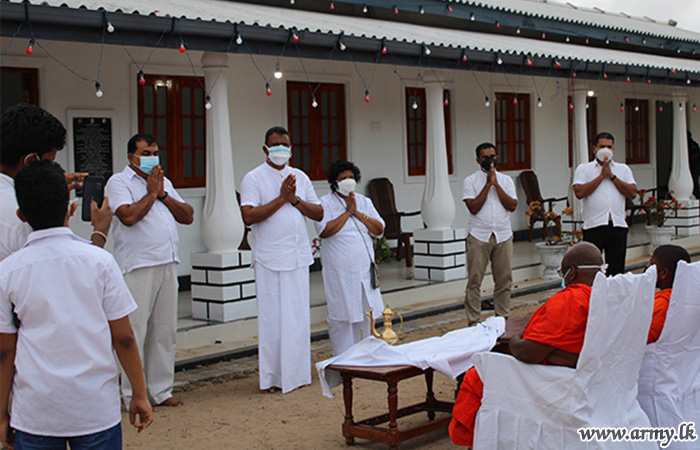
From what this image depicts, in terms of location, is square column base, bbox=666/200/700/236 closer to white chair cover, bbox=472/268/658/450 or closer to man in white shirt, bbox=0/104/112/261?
white chair cover, bbox=472/268/658/450

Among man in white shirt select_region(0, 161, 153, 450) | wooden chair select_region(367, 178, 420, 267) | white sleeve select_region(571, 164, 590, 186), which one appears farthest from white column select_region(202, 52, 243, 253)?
man in white shirt select_region(0, 161, 153, 450)

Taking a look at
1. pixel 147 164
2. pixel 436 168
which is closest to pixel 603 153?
pixel 436 168

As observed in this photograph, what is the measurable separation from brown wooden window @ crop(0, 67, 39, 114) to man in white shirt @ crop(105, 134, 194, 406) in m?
3.61

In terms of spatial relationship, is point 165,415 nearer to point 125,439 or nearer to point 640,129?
point 125,439

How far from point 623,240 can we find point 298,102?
16.5 ft

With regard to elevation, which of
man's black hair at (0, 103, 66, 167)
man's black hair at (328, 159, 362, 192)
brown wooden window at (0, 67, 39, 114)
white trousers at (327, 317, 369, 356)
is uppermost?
brown wooden window at (0, 67, 39, 114)

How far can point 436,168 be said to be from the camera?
11.2m

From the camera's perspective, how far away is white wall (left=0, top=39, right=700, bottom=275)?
962cm

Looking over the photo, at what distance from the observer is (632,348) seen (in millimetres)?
4152

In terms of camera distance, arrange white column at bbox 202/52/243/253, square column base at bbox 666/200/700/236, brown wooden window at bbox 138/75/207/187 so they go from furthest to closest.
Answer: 1. square column base at bbox 666/200/700/236
2. brown wooden window at bbox 138/75/207/187
3. white column at bbox 202/52/243/253

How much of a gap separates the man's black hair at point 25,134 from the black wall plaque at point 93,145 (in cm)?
618

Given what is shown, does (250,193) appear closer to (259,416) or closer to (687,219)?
(259,416)

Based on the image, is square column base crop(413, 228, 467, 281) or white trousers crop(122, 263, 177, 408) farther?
square column base crop(413, 228, 467, 281)

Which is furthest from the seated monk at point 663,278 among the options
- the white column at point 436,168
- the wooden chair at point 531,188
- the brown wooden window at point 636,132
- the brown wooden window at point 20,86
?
the brown wooden window at point 636,132
